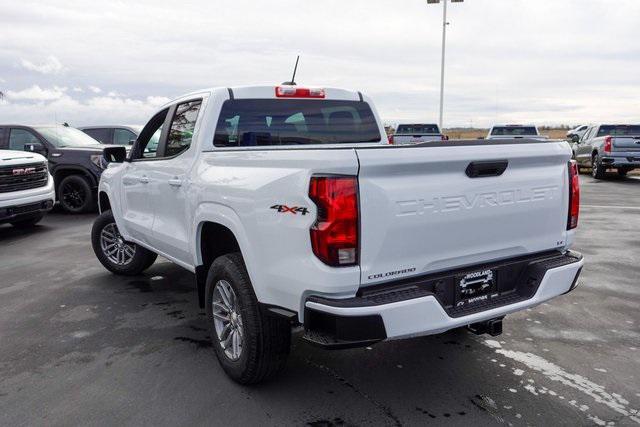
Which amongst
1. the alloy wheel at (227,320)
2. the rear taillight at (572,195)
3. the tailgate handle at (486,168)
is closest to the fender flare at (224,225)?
the alloy wheel at (227,320)

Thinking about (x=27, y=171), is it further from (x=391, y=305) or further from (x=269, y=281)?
(x=391, y=305)

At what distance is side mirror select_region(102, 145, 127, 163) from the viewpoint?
209 inches

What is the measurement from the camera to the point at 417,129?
71.8ft

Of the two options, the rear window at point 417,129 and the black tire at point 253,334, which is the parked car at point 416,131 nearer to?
the rear window at point 417,129

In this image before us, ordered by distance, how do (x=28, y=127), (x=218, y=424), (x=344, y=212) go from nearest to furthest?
1. (x=344, y=212)
2. (x=218, y=424)
3. (x=28, y=127)

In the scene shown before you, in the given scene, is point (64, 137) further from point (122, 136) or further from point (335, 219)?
point (335, 219)

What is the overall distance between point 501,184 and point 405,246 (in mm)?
754

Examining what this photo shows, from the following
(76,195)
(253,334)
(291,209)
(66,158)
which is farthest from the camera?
(76,195)

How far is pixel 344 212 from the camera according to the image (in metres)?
2.67

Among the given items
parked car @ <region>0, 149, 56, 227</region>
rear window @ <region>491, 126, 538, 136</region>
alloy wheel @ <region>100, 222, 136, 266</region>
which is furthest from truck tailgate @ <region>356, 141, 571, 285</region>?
rear window @ <region>491, 126, 538, 136</region>

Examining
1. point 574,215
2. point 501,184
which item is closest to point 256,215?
point 501,184

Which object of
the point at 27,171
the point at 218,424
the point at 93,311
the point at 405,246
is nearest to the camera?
the point at 405,246

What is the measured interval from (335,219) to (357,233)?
130 mm

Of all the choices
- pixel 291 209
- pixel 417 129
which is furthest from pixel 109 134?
pixel 291 209
